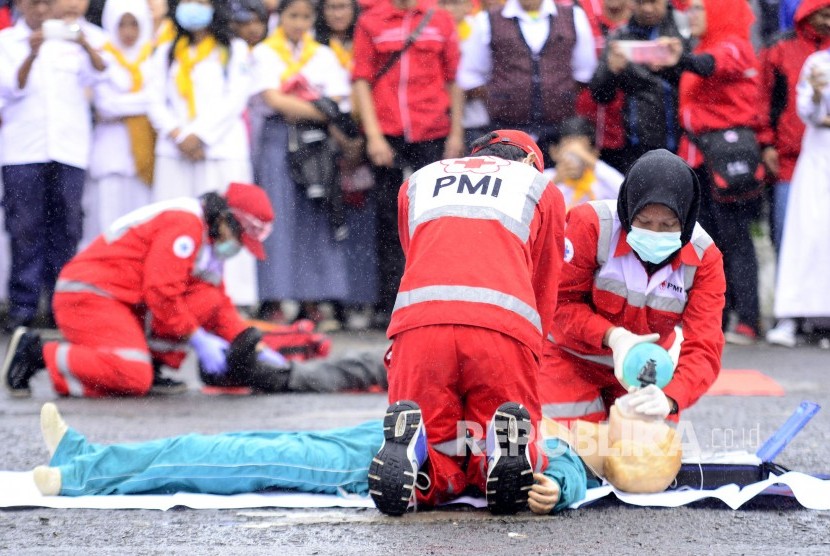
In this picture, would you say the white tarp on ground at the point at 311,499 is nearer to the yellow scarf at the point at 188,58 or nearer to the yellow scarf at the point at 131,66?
the yellow scarf at the point at 188,58

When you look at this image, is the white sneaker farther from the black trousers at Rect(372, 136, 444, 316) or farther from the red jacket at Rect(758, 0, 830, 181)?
the black trousers at Rect(372, 136, 444, 316)

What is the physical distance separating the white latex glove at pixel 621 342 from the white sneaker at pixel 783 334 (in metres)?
4.11

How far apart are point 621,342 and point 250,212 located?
2793 millimetres

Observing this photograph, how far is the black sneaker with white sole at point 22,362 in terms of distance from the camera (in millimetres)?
6852

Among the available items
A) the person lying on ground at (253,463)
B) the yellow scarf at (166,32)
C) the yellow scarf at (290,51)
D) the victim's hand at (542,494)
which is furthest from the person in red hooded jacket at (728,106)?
the victim's hand at (542,494)

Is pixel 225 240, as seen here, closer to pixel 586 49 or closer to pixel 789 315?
pixel 586 49

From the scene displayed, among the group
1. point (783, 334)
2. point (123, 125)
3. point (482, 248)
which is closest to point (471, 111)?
point (123, 125)

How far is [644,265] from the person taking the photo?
4855mm

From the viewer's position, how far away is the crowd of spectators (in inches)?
331

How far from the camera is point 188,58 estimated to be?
29.2ft

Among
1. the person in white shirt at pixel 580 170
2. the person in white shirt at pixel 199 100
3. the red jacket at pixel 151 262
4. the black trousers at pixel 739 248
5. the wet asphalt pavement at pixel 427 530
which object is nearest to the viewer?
the wet asphalt pavement at pixel 427 530

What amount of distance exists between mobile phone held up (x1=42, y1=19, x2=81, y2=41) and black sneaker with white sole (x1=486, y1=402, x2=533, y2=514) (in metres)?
5.27

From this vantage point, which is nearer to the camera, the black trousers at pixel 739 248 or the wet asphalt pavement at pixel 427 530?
the wet asphalt pavement at pixel 427 530

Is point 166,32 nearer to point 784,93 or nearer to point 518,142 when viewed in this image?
point 784,93
